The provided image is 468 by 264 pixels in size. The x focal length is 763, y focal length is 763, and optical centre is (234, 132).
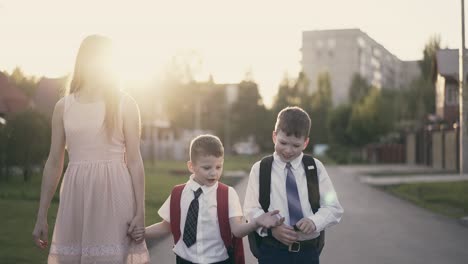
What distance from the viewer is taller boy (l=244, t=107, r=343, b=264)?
13.7ft

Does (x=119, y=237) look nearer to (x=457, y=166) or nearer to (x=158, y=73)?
(x=457, y=166)

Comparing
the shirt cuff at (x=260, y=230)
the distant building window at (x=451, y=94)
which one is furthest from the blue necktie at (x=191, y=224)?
the distant building window at (x=451, y=94)

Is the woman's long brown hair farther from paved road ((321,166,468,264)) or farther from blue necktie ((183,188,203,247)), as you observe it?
paved road ((321,166,468,264))

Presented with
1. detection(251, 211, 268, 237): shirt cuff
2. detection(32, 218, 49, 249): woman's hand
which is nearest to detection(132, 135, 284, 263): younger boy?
detection(251, 211, 268, 237): shirt cuff

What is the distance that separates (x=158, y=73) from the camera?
53.3 metres

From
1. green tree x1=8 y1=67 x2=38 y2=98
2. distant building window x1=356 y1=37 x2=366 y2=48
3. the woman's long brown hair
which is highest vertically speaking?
distant building window x1=356 y1=37 x2=366 y2=48

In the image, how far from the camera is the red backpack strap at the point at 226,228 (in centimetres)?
427

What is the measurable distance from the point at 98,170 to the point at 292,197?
3.51 ft

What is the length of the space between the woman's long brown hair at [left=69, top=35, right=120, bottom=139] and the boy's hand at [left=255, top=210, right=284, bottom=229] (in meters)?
0.92

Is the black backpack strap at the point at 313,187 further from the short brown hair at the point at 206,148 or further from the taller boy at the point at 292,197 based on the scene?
the short brown hair at the point at 206,148

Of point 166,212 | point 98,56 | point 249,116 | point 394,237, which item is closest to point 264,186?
point 166,212

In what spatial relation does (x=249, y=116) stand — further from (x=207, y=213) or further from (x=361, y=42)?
(x=207, y=213)

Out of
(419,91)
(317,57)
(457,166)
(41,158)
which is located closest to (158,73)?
(457,166)

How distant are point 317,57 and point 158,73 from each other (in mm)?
84134
